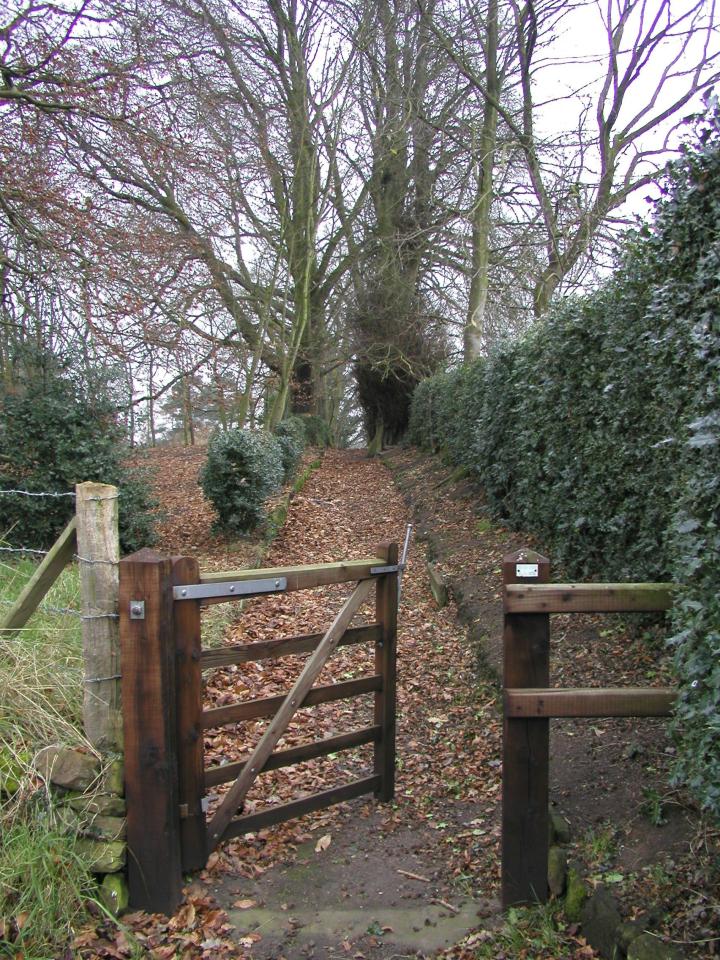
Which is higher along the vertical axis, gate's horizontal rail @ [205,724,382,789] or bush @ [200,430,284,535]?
bush @ [200,430,284,535]

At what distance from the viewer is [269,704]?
12.6 ft

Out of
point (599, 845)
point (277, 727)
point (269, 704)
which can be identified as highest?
point (269, 704)

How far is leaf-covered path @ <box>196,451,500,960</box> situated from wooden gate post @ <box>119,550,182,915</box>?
336 millimetres

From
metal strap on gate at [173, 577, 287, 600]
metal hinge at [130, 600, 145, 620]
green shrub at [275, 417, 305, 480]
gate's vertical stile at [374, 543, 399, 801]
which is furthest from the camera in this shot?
green shrub at [275, 417, 305, 480]

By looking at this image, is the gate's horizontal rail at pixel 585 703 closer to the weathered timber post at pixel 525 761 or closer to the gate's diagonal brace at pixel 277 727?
the weathered timber post at pixel 525 761

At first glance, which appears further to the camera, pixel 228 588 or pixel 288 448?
pixel 288 448

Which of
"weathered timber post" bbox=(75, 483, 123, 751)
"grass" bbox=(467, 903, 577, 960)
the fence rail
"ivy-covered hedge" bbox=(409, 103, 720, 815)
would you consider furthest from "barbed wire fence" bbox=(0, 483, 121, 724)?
"ivy-covered hedge" bbox=(409, 103, 720, 815)

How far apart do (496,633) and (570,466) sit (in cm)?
168

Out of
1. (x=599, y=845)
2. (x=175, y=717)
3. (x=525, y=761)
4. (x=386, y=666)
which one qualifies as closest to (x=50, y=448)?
(x=386, y=666)

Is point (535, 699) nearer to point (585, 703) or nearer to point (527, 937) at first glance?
point (585, 703)

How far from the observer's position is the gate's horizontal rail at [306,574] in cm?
352

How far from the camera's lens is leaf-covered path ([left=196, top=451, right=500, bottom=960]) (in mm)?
3332

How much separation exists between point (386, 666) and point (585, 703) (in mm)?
1458

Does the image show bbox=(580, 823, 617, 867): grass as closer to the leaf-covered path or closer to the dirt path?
the dirt path
